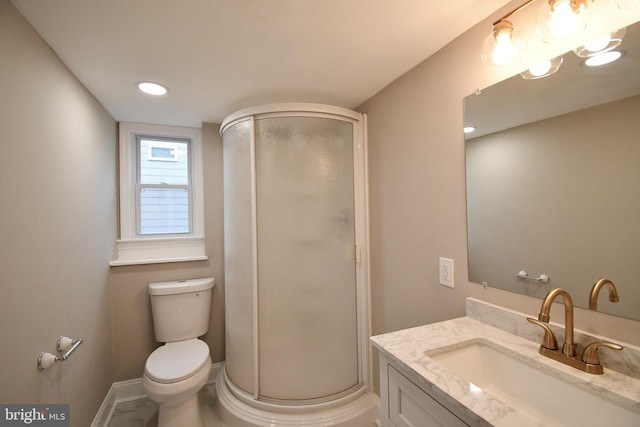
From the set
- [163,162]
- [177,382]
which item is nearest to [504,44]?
[177,382]

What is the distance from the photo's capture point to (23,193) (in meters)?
1.09

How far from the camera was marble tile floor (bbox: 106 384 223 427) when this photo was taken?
6.10 ft

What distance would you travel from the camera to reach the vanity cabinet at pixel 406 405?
2.49 ft

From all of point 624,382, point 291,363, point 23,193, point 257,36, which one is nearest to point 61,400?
point 23,193

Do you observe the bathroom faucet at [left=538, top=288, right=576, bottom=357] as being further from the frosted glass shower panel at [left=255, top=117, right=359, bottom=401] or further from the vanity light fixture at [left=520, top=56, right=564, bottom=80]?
the frosted glass shower panel at [left=255, top=117, right=359, bottom=401]

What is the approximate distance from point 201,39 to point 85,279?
1498 millimetres

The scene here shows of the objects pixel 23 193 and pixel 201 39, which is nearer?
pixel 23 193

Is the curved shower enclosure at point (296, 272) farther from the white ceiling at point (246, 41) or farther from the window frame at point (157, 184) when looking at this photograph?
the window frame at point (157, 184)

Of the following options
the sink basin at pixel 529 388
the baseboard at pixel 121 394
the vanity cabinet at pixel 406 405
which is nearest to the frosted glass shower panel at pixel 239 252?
the baseboard at pixel 121 394

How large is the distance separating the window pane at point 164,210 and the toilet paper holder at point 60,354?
3.85 feet

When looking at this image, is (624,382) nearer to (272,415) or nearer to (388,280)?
(388,280)

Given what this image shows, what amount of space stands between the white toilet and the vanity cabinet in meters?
1.24

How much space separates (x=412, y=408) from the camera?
0.87 m

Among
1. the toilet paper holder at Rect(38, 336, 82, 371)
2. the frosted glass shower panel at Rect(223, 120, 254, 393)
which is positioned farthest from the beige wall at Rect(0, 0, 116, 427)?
the frosted glass shower panel at Rect(223, 120, 254, 393)
